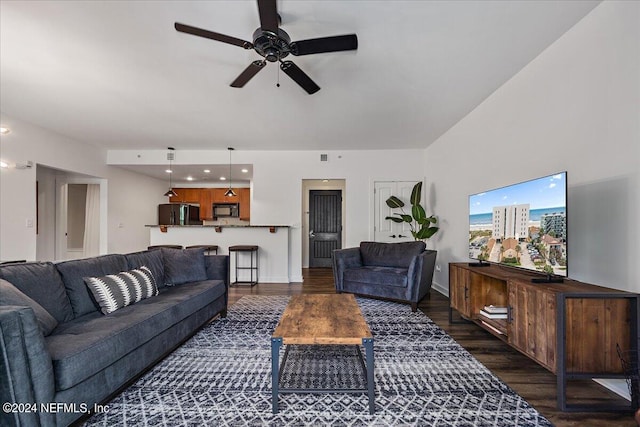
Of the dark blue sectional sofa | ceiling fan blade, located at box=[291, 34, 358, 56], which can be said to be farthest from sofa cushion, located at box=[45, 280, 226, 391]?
ceiling fan blade, located at box=[291, 34, 358, 56]

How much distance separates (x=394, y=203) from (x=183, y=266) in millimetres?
3787

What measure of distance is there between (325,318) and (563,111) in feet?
8.19

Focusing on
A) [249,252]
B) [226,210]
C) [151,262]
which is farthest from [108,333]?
[226,210]

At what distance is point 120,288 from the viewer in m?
2.42

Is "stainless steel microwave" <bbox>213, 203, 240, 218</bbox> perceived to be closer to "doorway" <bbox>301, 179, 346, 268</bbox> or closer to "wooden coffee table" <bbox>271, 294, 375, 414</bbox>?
"doorway" <bbox>301, 179, 346, 268</bbox>

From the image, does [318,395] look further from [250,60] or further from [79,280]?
[250,60]

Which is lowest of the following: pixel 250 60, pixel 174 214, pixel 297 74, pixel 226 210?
pixel 174 214

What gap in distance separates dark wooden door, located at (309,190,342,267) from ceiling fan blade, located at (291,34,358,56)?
19.5 feet

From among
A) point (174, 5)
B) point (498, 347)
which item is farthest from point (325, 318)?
point (174, 5)

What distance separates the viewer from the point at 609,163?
2023 mm

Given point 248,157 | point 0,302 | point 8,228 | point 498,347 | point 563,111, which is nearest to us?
Answer: point 0,302

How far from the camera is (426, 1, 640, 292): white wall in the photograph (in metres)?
1.89

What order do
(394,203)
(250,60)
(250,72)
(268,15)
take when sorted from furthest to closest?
(394,203), (250,60), (250,72), (268,15)

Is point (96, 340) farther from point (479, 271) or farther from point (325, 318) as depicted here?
point (479, 271)
